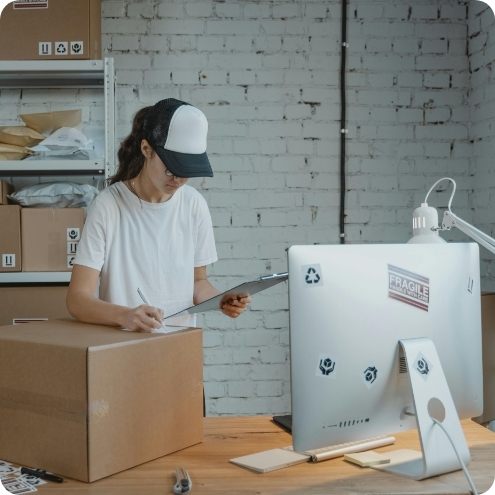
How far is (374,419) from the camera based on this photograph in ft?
3.79

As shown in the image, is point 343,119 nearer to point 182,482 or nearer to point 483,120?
point 483,120

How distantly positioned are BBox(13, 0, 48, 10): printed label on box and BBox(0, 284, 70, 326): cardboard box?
3.58 feet

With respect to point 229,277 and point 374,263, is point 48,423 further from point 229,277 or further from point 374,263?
point 229,277

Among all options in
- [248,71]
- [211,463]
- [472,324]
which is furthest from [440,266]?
[248,71]

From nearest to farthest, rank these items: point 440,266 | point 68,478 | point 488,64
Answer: point 68,478 < point 440,266 < point 488,64

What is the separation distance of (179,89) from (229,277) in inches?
34.0

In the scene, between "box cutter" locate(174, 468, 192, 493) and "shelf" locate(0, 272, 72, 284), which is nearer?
"box cutter" locate(174, 468, 192, 493)

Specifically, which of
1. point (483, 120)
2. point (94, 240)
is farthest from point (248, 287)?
point (483, 120)

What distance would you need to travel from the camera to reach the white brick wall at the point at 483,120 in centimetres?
269

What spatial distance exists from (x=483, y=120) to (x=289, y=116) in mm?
857

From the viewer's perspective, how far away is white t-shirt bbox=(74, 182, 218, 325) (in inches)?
65.2

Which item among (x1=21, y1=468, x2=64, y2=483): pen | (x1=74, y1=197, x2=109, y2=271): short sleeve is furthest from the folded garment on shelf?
(x1=21, y1=468, x2=64, y2=483): pen

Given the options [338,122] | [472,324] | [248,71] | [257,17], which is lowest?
[472,324]

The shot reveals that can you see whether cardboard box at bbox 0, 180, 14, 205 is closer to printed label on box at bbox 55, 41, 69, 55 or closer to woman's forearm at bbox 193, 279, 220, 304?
printed label on box at bbox 55, 41, 69, 55
